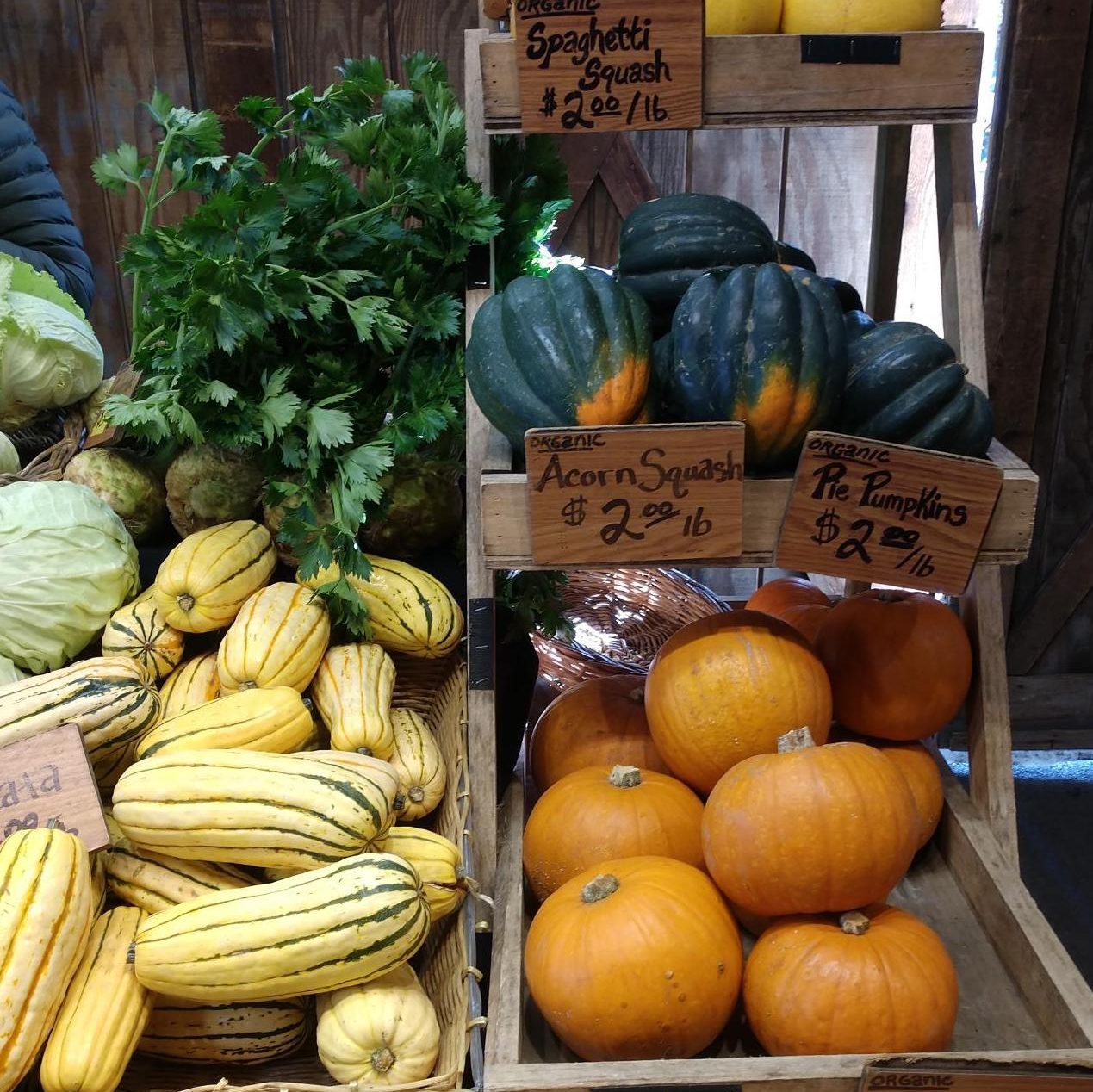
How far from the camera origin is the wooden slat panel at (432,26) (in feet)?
11.2

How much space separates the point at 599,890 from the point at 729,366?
0.64 m

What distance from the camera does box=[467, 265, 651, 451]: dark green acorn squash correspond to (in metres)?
1.21

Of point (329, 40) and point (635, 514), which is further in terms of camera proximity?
point (329, 40)

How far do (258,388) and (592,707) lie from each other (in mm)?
816

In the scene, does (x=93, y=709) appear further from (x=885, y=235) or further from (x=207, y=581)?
(x=885, y=235)

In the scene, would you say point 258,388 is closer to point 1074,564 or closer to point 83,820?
point 83,820

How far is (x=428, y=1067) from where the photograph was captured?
117cm

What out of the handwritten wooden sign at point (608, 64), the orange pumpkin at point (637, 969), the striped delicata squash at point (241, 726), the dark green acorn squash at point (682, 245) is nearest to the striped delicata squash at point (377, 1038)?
the orange pumpkin at point (637, 969)

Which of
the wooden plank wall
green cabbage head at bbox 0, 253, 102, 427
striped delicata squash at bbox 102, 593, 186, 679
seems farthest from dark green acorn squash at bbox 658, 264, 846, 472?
the wooden plank wall

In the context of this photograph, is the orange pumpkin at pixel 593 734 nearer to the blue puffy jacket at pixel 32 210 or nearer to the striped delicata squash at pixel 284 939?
the striped delicata squash at pixel 284 939

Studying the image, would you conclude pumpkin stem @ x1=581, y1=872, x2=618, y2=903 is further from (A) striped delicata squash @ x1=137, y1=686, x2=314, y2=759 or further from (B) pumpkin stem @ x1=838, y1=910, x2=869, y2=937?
(A) striped delicata squash @ x1=137, y1=686, x2=314, y2=759

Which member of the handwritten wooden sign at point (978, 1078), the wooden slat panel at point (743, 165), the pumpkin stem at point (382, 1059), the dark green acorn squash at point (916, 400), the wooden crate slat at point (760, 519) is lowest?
the pumpkin stem at point (382, 1059)

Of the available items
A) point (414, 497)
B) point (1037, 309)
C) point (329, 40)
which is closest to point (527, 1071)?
point (414, 497)

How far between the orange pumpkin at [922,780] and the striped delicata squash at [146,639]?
3.57ft
